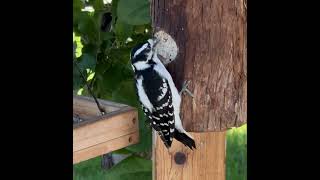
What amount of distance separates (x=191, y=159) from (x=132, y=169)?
382mm

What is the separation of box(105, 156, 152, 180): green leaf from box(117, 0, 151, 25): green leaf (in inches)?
21.1

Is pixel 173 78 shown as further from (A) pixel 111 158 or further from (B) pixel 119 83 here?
(A) pixel 111 158

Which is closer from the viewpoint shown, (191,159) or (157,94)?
(157,94)

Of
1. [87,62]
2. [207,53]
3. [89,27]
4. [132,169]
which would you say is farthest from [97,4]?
[207,53]

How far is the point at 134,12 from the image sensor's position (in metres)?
2.84

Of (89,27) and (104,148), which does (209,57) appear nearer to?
(104,148)

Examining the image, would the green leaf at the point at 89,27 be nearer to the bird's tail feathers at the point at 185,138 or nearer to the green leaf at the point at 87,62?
the green leaf at the point at 87,62

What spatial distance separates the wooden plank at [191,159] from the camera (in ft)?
8.66

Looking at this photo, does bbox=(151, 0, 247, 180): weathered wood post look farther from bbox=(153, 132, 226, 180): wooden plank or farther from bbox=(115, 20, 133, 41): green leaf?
bbox=(115, 20, 133, 41): green leaf

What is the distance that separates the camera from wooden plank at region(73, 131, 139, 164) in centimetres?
246

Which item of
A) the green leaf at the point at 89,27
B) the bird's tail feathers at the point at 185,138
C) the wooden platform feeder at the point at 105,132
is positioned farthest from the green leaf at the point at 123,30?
the bird's tail feathers at the point at 185,138

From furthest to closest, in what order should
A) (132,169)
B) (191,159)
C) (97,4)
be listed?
1. (97,4)
2. (132,169)
3. (191,159)

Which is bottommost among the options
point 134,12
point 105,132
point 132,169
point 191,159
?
point 132,169
